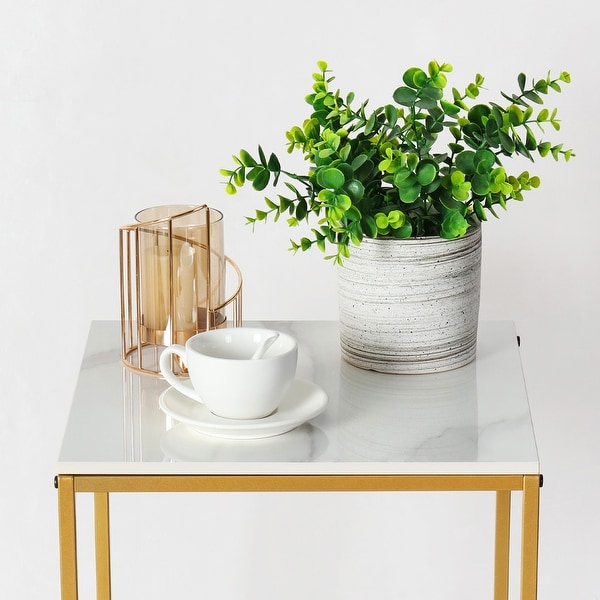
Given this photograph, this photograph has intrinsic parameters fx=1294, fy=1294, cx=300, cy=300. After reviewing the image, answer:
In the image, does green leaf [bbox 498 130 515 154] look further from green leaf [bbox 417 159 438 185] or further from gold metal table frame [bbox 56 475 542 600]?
gold metal table frame [bbox 56 475 542 600]

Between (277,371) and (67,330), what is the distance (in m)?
0.95

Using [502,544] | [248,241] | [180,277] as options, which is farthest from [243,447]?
[248,241]

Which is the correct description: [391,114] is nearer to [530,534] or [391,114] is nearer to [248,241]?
[530,534]

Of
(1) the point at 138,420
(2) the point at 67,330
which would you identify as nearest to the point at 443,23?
(2) the point at 67,330

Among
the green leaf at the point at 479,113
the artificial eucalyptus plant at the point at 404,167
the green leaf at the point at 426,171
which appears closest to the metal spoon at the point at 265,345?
the artificial eucalyptus plant at the point at 404,167

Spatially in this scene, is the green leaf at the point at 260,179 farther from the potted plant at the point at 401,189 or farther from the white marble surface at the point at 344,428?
the white marble surface at the point at 344,428

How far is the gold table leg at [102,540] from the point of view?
6.07 ft

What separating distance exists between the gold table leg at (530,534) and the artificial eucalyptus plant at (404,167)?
32 centimetres

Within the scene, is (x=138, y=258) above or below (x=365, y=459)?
above

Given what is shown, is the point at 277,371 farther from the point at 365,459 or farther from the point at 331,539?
the point at 331,539

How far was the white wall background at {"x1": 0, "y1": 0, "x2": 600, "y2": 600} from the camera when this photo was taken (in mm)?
2080

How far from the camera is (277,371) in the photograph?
1337 mm

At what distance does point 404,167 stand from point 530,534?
418mm

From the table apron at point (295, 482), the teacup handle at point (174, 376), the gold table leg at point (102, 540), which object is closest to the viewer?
the table apron at point (295, 482)
